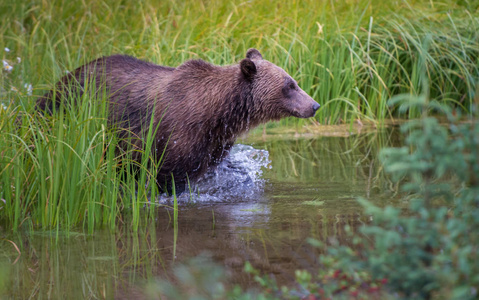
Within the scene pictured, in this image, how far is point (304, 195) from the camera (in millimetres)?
5707

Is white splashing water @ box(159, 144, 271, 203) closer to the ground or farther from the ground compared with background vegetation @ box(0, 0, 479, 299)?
closer to the ground

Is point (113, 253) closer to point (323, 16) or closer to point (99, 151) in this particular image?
point (99, 151)

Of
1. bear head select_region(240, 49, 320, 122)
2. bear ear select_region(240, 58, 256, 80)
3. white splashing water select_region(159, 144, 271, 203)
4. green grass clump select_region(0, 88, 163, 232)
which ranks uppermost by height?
bear ear select_region(240, 58, 256, 80)

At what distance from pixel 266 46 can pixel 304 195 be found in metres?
4.68

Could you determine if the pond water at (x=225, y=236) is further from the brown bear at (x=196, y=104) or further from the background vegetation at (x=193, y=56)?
the brown bear at (x=196, y=104)

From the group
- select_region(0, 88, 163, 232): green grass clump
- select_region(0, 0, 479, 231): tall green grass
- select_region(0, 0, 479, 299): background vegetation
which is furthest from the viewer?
select_region(0, 0, 479, 231): tall green grass

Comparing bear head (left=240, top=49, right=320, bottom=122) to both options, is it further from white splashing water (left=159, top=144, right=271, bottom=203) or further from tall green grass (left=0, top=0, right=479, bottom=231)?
tall green grass (left=0, top=0, right=479, bottom=231)

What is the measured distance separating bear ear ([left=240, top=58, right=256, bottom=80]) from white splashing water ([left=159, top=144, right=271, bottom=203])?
41.6 inches

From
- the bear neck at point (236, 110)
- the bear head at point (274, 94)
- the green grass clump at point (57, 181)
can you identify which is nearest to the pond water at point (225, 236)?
the green grass clump at point (57, 181)

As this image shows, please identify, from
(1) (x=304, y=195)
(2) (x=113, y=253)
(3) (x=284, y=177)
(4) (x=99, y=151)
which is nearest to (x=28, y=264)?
(2) (x=113, y=253)

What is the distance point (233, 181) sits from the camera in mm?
6484

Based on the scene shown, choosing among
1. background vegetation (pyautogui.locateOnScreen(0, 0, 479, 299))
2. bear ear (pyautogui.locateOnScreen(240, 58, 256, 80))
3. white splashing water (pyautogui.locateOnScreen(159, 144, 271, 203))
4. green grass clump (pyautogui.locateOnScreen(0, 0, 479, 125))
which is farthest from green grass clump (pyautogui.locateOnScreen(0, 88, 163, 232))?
green grass clump (pyautogui.locateOnScreen(0, 0, 479, 125))

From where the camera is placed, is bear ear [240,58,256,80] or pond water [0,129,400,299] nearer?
pond water [0,129,400,299]

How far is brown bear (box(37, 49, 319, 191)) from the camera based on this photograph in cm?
590
